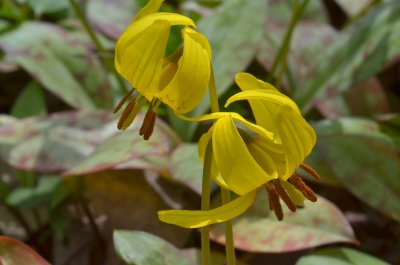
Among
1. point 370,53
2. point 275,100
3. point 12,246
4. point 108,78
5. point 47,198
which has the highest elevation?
point 275,100

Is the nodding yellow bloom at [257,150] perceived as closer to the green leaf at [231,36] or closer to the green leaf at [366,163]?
the green leaf at [366,163]

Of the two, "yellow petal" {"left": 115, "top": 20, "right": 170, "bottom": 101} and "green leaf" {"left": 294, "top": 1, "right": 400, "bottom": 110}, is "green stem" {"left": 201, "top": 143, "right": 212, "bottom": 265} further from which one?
"green leaf" {"left": 294, "top": 1, "right": 400, "bottom": 110}

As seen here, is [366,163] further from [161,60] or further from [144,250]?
[161,60]

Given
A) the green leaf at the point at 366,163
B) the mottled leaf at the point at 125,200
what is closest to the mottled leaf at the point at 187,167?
the mottled leaf at the point at 125,200

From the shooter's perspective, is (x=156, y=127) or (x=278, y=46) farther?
(x=278, y=46)

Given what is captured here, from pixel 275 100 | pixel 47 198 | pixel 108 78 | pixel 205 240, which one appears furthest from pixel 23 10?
pixel 275 100

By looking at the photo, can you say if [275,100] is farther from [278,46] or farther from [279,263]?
[278,46]

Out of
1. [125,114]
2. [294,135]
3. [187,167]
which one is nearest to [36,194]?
[187,167]
